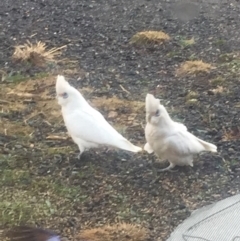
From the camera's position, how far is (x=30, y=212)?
2.79 m

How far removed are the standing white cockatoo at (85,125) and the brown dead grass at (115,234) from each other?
18.5 inches

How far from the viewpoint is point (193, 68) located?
14.0 feet

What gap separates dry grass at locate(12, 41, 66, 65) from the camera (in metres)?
4.39

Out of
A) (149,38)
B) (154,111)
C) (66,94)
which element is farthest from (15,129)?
(149,38)

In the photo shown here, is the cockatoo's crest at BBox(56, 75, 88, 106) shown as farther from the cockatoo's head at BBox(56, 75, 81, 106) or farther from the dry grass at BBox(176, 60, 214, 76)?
the dry grass at BBox(176, 60, 214, 76)

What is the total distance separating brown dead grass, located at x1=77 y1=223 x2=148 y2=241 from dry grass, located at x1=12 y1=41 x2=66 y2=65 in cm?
196

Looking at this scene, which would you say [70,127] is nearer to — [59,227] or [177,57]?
[59,227]

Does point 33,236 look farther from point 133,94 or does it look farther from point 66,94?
point 133,94

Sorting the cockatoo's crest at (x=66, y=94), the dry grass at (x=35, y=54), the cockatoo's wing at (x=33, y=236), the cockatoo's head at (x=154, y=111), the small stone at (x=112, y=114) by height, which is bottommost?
the cockatoo's wing at (x=33, y=236)

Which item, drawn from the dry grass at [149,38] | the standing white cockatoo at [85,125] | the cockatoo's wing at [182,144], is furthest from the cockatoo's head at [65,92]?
the dry grass at [149,38]

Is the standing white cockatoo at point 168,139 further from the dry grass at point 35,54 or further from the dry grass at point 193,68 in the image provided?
the dry grass at point 35,54

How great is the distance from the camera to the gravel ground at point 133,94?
9.41 ft

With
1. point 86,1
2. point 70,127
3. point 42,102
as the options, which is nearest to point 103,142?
point 70,127

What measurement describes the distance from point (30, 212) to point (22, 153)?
0.54 meters
